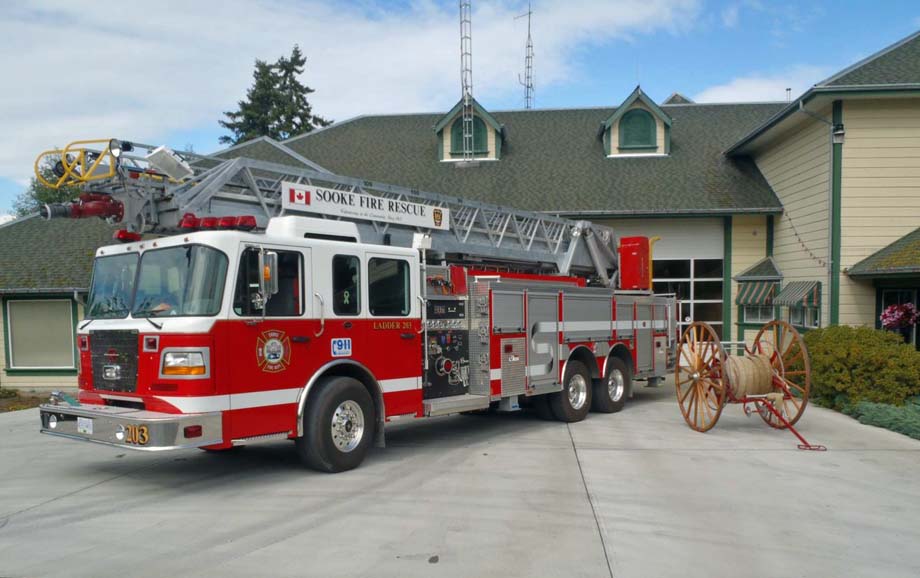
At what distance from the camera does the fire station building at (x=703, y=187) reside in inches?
538

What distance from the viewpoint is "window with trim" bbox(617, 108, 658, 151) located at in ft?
67.4

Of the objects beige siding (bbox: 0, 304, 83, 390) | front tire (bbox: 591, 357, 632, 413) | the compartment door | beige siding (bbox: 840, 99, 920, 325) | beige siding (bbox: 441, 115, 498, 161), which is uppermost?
beige siding (bbox: 441, 115, 498, 161)

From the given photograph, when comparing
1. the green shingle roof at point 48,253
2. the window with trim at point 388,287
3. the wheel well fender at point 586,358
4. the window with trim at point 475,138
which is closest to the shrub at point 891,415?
the wheel well fender at point 586,358

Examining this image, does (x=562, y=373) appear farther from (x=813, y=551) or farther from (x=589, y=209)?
(x=589, y=209)

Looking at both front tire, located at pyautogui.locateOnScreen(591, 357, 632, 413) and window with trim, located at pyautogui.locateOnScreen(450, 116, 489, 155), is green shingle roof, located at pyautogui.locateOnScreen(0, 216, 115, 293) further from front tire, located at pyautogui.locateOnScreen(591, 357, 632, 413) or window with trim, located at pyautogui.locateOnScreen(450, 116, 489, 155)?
front tire, located at pyautogui.locateOnScreen(591, 357, 632, 413)

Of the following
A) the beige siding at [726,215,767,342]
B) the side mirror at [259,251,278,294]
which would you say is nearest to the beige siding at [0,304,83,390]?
the side mirror at [259,251,278,294]

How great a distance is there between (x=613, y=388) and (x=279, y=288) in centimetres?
696

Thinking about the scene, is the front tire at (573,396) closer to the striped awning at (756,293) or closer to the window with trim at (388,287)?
the window with trim at (388,287)

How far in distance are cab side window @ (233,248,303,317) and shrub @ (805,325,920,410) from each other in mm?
9358

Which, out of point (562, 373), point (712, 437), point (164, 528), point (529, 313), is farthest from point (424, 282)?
point (712, 437)

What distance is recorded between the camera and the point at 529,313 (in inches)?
388

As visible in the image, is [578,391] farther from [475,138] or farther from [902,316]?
[475,138]

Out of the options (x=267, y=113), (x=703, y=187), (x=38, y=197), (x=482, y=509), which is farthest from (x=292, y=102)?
(x=482, y=509)

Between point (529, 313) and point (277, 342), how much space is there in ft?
13.4
